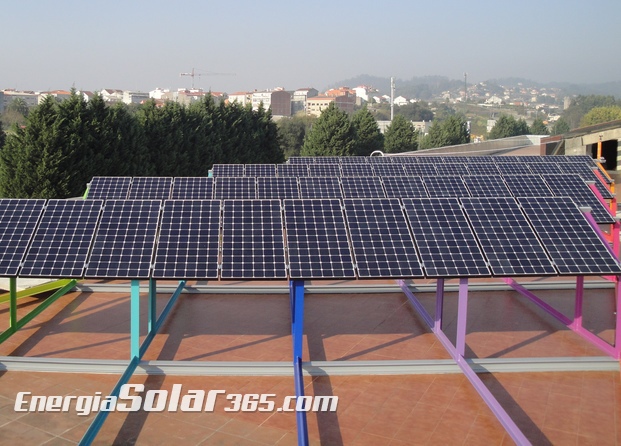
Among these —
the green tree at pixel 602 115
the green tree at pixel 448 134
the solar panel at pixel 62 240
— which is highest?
the green tree at pixel 602 115

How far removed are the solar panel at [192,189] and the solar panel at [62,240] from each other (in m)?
6.89

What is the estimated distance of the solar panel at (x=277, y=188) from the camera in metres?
19.7

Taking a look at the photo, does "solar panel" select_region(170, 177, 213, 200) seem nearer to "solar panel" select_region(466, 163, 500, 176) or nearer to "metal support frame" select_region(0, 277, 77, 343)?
"metal support frame" select_region(0, 277, 77, 343)

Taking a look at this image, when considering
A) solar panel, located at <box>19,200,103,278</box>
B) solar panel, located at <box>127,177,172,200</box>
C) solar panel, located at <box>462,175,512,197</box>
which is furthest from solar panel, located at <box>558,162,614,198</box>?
solar panel, located at <box>19,200,103,278</box>

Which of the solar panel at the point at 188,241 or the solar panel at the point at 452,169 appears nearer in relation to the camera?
the solar panel at the point at 188,241

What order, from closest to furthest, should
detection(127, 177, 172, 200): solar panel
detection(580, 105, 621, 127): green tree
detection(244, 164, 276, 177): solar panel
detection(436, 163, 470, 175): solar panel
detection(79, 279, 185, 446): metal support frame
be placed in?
detection(79, 279, 185, 446): metal support frame < detection(127, 177, 172, 200): solar panel < detection(244, 164, 276, 177): solar panel < detection(436, 163, 470, 175): solar panel < detection(580, 105, 621, 127): green tree

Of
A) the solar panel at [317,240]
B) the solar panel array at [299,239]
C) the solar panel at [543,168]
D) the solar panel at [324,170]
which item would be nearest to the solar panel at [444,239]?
the solar panel array at [299,239]

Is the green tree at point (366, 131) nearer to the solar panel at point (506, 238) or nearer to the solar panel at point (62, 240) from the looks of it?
the solar panel at point (506, 238)

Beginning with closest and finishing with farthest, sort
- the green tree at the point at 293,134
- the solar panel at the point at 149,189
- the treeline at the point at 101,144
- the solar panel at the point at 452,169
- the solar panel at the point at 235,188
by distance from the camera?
the solar panel at the point at 149,189
the solar panel at the point at 235,188
the solar panel at the point at 452,169
the treeline at the point at 101,144
the green tree at the point at 293,134

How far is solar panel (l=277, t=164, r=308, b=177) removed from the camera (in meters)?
25.5

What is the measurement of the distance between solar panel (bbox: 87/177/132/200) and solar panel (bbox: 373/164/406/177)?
34.7ft

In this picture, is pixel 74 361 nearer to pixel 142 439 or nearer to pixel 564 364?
pixel 142 439

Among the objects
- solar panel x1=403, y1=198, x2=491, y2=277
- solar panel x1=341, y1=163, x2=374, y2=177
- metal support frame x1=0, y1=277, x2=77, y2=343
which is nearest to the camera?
solar panel x1=403, y1=198, x2=491, y2=277

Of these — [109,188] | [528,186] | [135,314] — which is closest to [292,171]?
[109,188]
